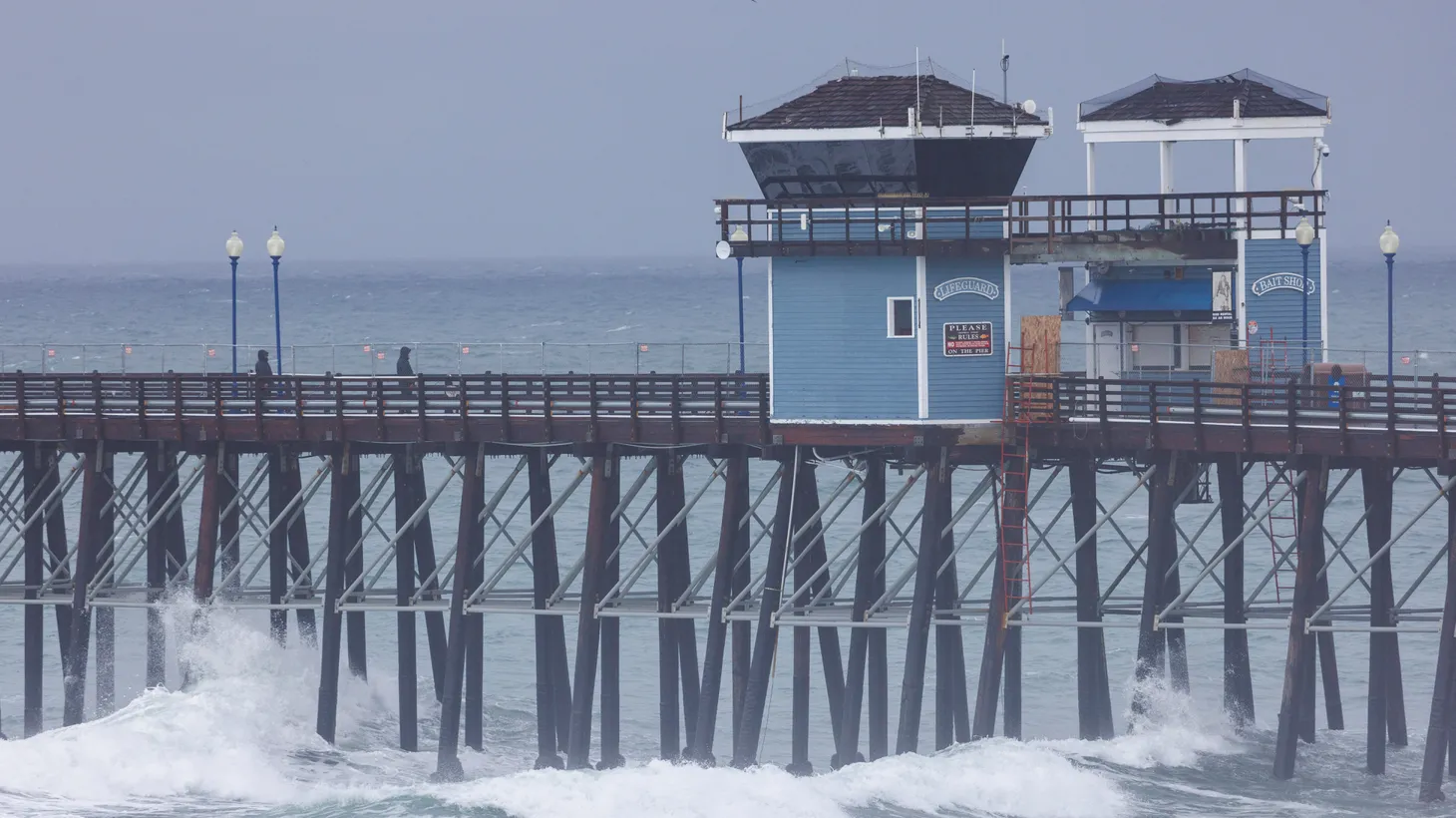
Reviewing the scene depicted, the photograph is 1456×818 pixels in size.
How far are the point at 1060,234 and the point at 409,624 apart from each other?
1385 cm

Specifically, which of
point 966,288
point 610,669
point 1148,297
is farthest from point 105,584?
point 1148,297

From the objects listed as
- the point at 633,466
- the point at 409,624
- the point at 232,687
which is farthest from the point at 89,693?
the point at 633,466

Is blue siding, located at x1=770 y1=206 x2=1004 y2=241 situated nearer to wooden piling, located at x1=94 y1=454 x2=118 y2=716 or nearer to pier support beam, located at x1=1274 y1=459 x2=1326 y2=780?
pier support beam, located at x1=1274 y1=459 x2=1326 y2=780

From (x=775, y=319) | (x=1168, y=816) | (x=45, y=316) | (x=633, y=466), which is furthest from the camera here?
(x=45, y=316)

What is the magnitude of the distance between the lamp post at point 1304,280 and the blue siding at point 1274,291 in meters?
0.09

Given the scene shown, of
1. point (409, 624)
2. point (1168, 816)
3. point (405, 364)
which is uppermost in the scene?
point (405, 364)

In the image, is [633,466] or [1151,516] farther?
[633,466]

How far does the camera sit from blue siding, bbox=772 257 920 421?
34.1 metres

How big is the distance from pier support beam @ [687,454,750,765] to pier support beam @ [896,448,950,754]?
3.14 meters

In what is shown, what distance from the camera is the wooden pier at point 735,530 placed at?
106ft

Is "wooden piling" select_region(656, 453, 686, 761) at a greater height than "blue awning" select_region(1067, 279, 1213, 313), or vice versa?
"blue awning" select_region(1067, 279, 1213, 313)

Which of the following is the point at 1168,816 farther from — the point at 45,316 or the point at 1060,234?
the point at 45,316

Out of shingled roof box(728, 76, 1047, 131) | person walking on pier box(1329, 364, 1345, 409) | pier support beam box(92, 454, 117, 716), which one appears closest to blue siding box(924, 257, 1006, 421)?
shingled roof box(728, 76, 1047, 131)

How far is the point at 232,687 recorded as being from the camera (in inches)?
1532
